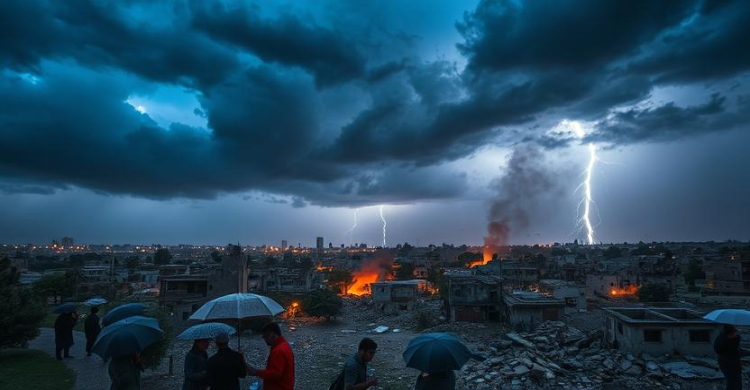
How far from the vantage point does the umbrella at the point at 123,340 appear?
8211 millimetres

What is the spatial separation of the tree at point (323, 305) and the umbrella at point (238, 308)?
A: 102 feet

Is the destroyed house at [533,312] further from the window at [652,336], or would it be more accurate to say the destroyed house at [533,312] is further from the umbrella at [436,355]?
the umbrella at [436,355]

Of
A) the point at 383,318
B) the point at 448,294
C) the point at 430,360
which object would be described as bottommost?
the point at 383,318

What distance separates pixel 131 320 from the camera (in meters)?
9.09

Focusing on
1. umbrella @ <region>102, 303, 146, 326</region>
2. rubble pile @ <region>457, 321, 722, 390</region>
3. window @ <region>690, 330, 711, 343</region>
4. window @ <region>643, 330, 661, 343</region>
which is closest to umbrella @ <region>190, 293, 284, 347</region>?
umbrella @ <region>102, 303, 146, 326</region>

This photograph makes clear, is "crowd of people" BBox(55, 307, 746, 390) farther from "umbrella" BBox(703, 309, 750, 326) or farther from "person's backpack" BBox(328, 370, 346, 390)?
"umbrella" BBox(703, 309, 750, 326)

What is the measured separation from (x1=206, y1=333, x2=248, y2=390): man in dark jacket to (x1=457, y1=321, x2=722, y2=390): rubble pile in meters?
14.2

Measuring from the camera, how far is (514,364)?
20234mm

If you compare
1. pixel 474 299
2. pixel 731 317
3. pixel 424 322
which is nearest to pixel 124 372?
pixel 731 317

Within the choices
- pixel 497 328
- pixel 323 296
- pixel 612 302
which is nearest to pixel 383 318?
pixel 323 296

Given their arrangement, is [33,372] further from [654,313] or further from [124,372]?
[654,313]

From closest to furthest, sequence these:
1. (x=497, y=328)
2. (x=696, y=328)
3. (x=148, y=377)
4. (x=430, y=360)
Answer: (x=430, y=360) < (x=148, y=377) < (x=696, y=328) < (x=497, y=328)

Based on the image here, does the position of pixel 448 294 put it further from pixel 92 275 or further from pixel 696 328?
pixel 92 275

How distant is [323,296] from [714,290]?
52295 millimetres
